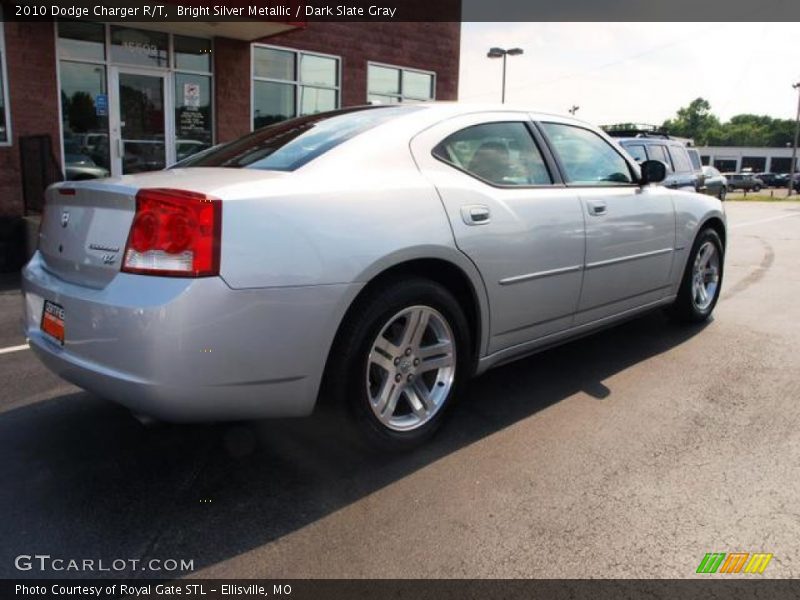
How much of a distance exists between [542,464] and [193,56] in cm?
1031

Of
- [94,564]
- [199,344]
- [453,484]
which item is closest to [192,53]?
[199,344]

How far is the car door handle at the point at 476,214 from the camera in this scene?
3260 mm

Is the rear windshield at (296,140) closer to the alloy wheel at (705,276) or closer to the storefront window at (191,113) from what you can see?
the alloy wheel at (705,276)

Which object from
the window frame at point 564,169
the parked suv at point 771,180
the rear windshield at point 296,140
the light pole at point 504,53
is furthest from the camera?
the parked suv at point 771,180

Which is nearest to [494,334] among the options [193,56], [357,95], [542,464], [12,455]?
[542,464]

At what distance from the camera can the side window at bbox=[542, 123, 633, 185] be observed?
4043mm

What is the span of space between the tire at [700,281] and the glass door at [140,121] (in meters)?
8.38

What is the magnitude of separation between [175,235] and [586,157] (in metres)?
2.71

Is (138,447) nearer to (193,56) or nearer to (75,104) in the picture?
(75,104)

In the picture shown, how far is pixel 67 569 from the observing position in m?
2.34

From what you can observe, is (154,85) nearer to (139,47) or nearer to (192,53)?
(139,47)

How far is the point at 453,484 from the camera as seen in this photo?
9.64 feet

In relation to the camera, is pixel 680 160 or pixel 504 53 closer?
pixel 680 160

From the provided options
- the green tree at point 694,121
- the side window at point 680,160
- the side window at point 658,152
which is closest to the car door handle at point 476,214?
the side window at point 658,152
